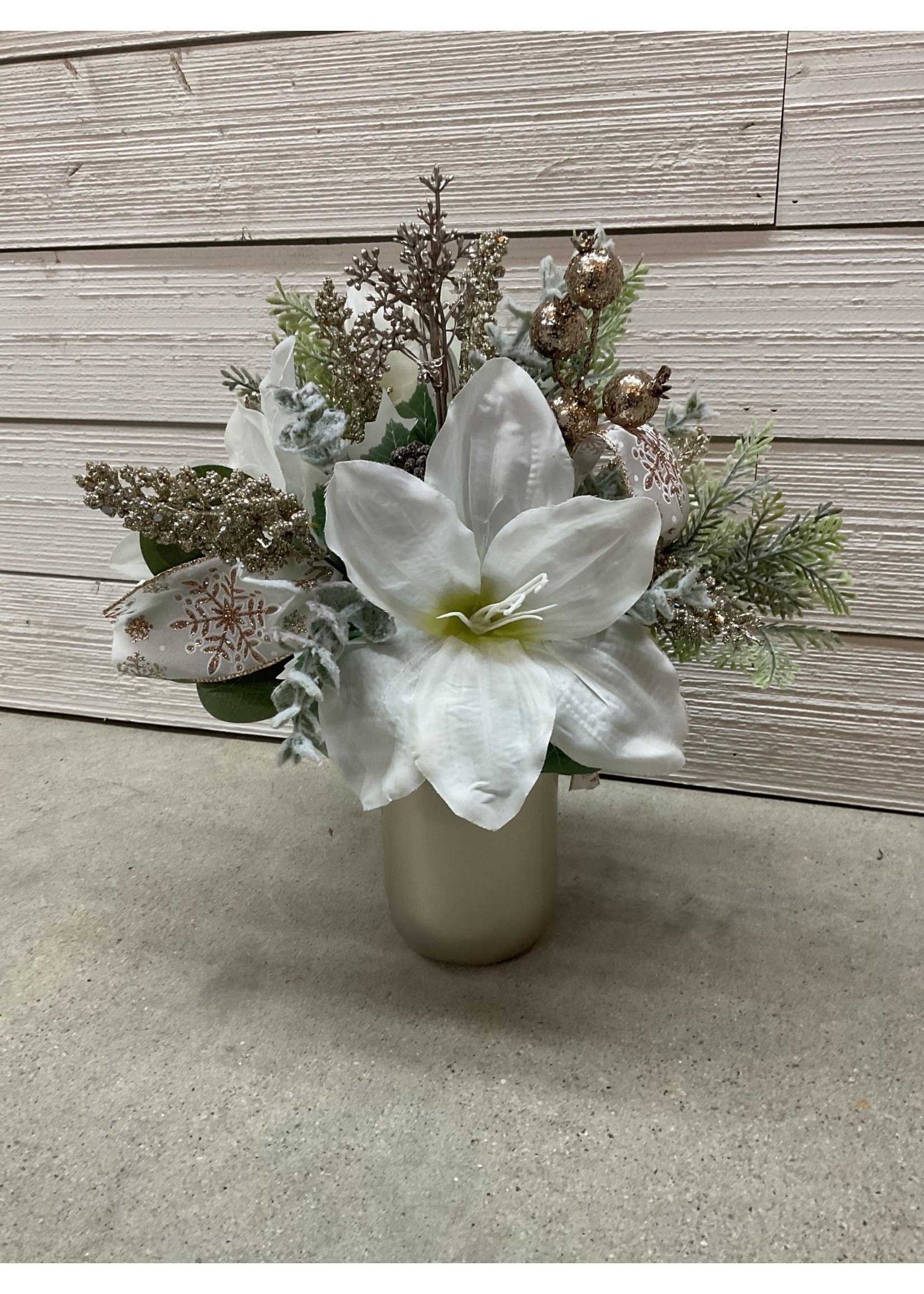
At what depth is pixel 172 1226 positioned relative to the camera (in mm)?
405

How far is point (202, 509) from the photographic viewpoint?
1.32ft

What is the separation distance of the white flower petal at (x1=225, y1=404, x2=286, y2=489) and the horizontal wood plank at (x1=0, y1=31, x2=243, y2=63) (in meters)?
0.41

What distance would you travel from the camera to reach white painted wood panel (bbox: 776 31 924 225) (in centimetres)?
59

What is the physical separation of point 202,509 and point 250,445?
101 millimetres

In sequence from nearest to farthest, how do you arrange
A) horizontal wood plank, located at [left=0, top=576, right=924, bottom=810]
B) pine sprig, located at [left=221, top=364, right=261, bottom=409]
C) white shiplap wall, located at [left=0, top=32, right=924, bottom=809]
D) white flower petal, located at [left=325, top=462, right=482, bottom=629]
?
white flower petal, located at [left=325, top=462, right=482, bottom=629], pine sprig, located at [left=221, top=364, right=261, bottom=409], white shiplap wall, located at [left=0, top=32, right=924, bottom=809], horizontal wood plank, located at [left=0, top=576, right=924, bottom=810]

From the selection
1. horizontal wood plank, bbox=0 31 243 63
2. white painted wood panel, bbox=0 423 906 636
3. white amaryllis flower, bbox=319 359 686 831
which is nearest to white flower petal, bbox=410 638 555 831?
white amaryllis flower, bbox=319 359 686 831

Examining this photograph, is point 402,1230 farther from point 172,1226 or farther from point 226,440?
point 226,440

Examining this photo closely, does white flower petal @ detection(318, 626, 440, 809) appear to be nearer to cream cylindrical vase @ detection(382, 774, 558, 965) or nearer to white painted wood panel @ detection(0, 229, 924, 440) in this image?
cream cylindrical vase @ detection(382, 774, 558, 965)

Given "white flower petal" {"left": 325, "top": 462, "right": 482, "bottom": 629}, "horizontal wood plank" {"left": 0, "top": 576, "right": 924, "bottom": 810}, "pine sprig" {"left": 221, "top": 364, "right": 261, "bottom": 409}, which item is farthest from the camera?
"horizontal wood plank" {"left": 0, "top": 576, "right": 924, "bottom": 810}

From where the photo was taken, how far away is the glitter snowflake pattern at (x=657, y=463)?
1.46 ft

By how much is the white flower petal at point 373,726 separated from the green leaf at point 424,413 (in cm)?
12

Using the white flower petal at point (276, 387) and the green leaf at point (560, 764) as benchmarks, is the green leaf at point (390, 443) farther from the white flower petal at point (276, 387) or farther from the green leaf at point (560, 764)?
the green leaf at point (560, 764)

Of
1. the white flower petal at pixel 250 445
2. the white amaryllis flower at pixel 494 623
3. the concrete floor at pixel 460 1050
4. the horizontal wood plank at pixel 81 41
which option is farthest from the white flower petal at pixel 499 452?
the horizontal wood plank at pixel 81 41

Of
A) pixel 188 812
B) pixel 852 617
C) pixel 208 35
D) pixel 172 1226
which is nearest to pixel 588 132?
pixel 208 35
